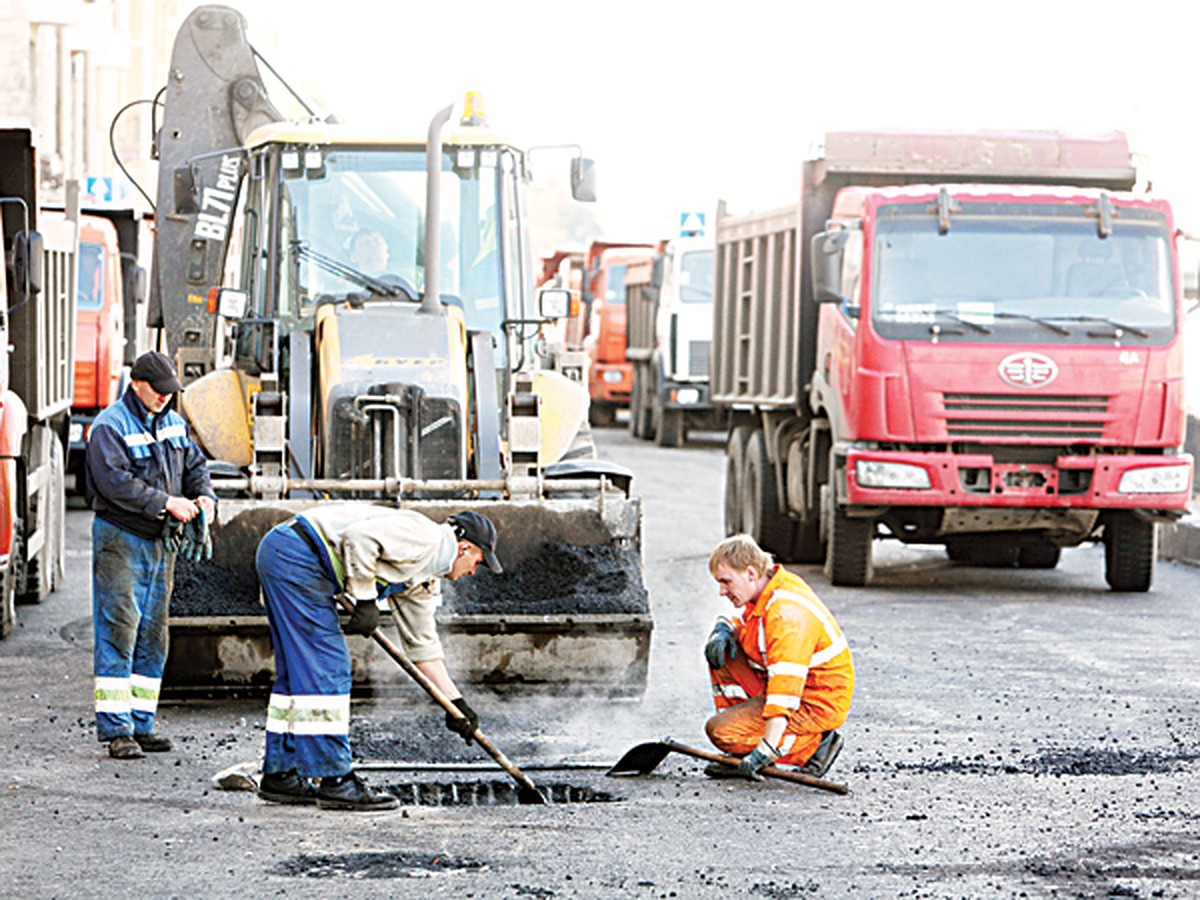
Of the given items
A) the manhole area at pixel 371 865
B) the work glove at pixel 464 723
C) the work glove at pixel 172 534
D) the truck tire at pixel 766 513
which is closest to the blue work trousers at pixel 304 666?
the work glove at pixel 464 723

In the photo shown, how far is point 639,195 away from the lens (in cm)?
12938

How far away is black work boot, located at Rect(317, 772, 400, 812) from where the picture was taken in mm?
7812

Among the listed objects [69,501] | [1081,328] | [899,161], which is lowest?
[69,501]

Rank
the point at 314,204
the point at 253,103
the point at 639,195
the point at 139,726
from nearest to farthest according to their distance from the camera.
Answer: the point at 139,726, the point at 314,204, the point at 253,103, the point at 639,195

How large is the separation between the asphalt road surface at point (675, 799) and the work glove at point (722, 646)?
1.45 feet

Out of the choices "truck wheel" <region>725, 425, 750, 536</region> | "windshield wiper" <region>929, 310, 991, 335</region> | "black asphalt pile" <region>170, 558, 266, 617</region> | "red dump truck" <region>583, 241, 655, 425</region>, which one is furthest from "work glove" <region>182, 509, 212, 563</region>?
"red dump truck" <region>583, 241, 655, 425</region>

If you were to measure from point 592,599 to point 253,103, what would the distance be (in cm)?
591

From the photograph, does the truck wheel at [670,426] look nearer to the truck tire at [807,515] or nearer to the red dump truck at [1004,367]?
the truck tire at [807,515]

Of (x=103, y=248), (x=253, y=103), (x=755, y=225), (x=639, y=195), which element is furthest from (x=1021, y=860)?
(x=639, y=195)

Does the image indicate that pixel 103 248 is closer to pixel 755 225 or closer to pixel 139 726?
pixel 755 225

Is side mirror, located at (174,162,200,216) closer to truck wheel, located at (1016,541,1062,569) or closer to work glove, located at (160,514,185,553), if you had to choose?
work glove, located at (160,514,185,553)

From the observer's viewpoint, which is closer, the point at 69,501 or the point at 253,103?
the point at 253,103

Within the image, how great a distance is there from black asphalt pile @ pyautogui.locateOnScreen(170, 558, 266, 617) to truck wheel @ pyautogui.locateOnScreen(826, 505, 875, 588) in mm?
6190

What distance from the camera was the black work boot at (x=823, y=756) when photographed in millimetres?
8469
